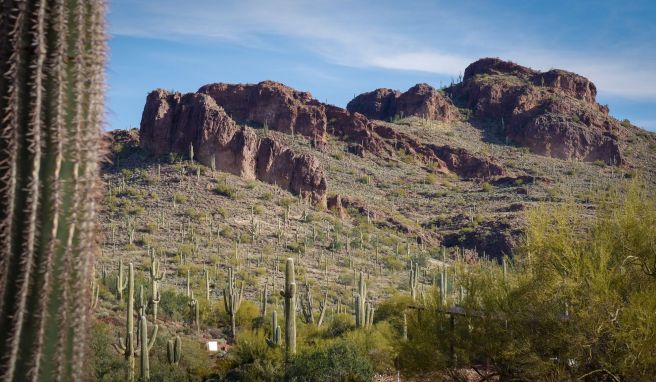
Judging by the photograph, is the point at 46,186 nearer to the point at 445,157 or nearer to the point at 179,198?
the point at 179,198

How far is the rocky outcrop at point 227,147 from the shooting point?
67.9m

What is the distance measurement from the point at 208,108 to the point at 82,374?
69.9 metres

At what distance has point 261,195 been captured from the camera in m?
62.5

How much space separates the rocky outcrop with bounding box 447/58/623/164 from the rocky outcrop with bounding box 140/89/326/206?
149ft

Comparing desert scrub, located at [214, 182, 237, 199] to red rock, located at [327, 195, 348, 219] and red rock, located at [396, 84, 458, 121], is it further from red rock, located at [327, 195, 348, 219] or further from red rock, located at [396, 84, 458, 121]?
red rock, located at [396, 84, 458, 121]

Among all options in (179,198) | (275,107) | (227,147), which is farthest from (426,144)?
(179,198)

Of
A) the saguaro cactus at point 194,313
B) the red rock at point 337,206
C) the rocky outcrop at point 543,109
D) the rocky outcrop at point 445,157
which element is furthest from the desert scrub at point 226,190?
the rocky outcrop at point 543,109

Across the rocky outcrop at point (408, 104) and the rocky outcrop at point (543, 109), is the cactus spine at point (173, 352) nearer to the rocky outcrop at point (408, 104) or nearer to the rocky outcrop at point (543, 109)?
the rocky outcrop at point (543, 109)

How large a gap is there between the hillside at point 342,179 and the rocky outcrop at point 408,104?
327mm

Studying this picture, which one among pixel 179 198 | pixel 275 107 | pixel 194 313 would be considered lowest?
pixel 194 313

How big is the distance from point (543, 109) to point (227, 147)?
59.5 metres

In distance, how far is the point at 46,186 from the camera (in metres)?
3.47

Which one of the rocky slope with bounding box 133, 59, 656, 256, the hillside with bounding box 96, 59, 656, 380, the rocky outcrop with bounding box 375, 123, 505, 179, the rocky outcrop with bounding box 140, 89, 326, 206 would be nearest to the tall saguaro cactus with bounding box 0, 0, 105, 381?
the hillside with bounding box 96, 59, 656, 380

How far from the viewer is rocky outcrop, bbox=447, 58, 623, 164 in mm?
100688
